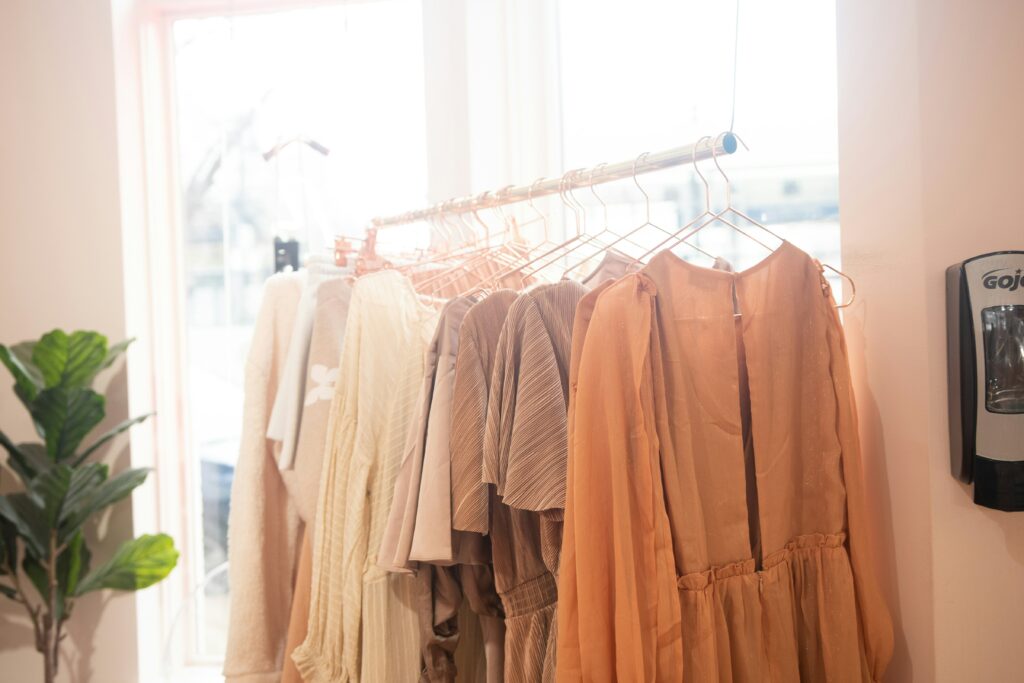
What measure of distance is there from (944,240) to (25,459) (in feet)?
6.91

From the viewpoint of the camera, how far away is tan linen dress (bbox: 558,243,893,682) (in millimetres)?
962

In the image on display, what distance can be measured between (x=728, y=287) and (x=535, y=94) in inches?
47.8

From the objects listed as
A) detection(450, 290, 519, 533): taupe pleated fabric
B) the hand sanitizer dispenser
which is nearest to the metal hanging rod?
detection(450, 290, 519, 533): taupe pleated fabric

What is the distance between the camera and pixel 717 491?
105 cm

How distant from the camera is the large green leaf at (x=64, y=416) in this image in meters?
1.96

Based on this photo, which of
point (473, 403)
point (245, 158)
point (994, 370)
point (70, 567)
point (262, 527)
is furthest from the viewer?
point (245, 158)

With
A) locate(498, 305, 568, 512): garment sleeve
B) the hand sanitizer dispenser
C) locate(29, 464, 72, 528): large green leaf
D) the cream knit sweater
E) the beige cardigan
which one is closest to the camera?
the hand sanitizer dispenser

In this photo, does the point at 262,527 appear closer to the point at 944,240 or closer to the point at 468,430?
the point at 468,430

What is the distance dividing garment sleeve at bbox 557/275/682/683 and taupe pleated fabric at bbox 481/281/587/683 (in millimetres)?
76

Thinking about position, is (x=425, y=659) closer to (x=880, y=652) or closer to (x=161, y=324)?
(x=880, y=652)

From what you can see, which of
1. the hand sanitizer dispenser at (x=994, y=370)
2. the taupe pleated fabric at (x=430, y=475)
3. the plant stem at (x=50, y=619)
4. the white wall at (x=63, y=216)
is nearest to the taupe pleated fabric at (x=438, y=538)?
the taupe pleated fabric at (x=430, y=475)

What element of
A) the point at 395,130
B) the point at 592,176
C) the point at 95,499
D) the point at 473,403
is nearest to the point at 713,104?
the point at 395,130

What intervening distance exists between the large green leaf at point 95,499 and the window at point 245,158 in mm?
424

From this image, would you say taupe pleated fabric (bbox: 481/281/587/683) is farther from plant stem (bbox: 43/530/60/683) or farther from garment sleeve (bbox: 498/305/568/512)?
plant stem (bbox: 43/530/60/683)
